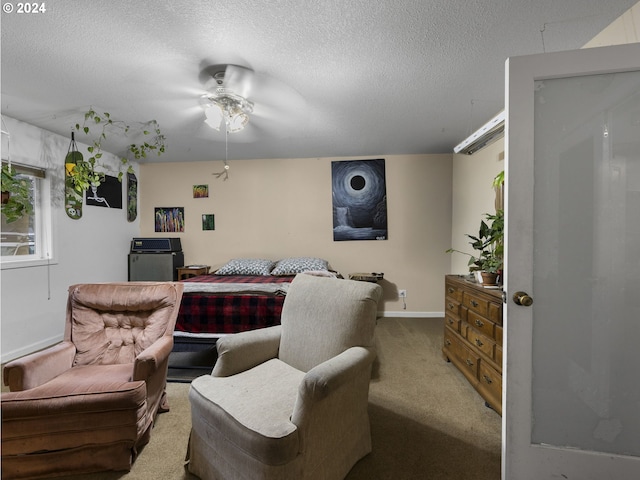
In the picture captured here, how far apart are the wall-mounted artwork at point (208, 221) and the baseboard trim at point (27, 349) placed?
7.37 feet

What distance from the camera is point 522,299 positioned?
1.33m

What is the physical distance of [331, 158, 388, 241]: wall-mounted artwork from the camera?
443 cm

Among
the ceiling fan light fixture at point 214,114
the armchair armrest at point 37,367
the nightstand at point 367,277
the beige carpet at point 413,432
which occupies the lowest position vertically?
the beige carpet at point 413,432

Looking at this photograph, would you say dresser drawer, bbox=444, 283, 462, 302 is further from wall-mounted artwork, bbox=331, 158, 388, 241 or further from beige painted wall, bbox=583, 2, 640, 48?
beige painted wall, bbox=583, 2, 640, 48

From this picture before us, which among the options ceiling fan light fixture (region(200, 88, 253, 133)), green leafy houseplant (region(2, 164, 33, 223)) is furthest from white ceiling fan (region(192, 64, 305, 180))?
green leafy houseplant (region(2, 164, 33, 223))

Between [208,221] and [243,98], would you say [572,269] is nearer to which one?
[243,98]

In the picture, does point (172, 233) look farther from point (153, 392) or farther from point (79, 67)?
point (153, 392)

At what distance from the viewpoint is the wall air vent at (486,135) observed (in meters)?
2.10

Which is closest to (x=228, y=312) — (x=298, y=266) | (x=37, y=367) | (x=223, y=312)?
(x=223, y=312)

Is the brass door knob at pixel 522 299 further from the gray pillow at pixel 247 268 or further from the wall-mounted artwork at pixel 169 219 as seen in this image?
the wall-mounted artwork at pixel 169 219

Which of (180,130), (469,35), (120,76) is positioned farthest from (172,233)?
(469,35)

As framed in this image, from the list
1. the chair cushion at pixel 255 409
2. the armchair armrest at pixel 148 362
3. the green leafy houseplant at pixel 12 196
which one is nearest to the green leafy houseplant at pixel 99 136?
the green leafy houseplant at pixel 12 196

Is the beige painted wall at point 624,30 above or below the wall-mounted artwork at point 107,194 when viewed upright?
above

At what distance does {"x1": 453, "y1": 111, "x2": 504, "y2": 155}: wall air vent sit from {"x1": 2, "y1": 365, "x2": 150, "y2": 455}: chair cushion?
2.83 meters
